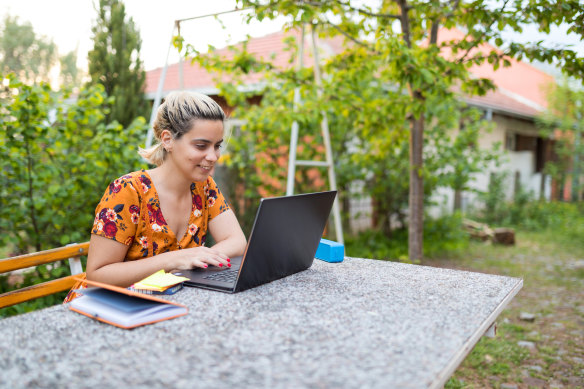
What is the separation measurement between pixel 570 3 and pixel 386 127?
1630 millimetres

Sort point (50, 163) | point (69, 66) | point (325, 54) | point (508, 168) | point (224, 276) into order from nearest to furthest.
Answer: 1. point (224, 276)
2. point (50, 163)
3. point (325, 54)
4. point (508, 168)
5. point (69, 66)

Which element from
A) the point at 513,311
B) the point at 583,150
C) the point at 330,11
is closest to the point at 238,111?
the point at 330,11

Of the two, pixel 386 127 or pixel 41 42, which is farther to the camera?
pixel 41 42

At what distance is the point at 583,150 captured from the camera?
35.3ft

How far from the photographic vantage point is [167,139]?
210 centimetres

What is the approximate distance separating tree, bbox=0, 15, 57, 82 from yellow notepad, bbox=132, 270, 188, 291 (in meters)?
14.7

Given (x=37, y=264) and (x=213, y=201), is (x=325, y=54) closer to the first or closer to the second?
(x=213, y=201)

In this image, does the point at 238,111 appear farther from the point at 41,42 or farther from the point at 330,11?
the point at 41,42

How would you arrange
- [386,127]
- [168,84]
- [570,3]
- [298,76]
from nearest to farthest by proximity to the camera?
1. [570,3]
2. [386,127]
3. [298,76]
4. [168,84]

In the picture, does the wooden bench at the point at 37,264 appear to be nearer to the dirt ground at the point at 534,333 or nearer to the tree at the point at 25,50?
the dirt ground at the point at 534,333

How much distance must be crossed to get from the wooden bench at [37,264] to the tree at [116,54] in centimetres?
490

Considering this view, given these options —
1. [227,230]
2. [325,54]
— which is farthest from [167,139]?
[325,54]

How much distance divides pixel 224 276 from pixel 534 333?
310 cm

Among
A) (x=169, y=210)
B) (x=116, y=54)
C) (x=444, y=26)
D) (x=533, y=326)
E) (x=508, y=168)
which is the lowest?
(x=533, y=326)
